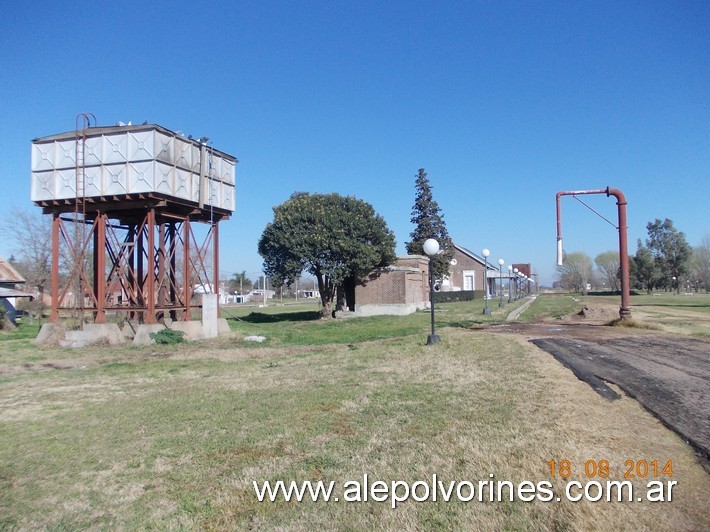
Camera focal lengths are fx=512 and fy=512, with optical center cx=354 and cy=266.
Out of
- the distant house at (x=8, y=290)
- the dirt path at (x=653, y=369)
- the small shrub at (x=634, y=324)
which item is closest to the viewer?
the dirt path at (x=653, y=369)

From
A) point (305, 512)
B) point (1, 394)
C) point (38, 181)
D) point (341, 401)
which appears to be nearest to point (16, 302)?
point (38, 181)

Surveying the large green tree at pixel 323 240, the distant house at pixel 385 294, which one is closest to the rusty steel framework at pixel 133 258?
the large green tree at pixel 323 240

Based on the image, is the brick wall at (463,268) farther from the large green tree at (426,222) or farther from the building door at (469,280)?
the large green tree at (426,222)

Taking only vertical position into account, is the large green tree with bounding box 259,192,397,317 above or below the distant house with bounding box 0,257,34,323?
Answer: above

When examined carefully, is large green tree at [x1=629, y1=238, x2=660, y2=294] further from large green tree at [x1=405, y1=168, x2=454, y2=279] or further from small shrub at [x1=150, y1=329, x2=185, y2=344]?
small shrub at [x1=150, y1=329, x2=185, y2=344]

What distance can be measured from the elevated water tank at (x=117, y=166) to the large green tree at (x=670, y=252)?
8174 cm

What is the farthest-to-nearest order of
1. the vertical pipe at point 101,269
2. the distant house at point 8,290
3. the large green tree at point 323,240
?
the distant house at point 8,290, the large green tree at point 323,240, the vertical pipe at point 101,269

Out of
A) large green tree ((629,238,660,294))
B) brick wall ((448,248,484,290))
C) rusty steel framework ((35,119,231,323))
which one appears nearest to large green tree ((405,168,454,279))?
brick wall ((448,248,484,290))

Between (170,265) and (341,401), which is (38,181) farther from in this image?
(341,401)

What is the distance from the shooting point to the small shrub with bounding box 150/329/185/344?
17.4 meters

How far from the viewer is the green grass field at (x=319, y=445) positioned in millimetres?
3646

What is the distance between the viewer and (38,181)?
19156mm

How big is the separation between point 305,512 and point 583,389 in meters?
4.99

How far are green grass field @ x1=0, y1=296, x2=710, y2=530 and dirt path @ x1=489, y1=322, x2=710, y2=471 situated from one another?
0.28 m
